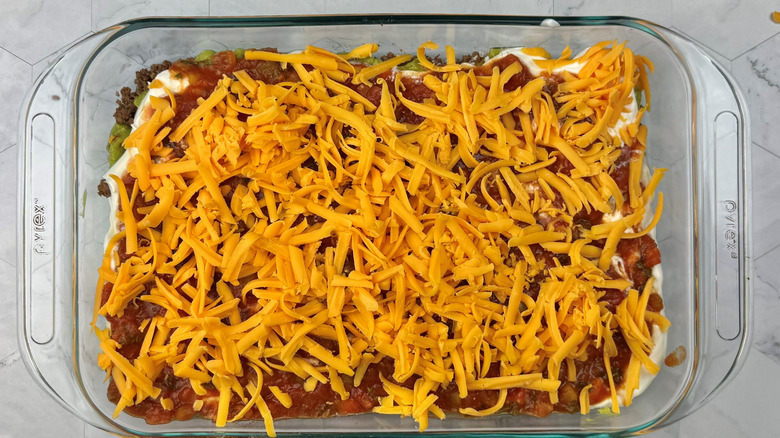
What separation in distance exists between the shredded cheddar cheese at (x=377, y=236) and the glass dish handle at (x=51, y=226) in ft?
0.63

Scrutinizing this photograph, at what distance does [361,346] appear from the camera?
138cm

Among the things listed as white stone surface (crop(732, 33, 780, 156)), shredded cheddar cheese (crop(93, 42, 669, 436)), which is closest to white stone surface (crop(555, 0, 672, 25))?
white stone surface (crop(732, 33, 780, 156))

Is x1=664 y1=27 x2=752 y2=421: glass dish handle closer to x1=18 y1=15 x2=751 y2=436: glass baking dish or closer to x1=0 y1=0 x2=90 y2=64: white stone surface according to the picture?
x1=18 y1=15 x2=751 y2=436: glass baking dish

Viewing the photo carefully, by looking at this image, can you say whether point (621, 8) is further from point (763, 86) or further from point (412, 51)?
point (412, 51)

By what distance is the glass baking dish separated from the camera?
1497 mm

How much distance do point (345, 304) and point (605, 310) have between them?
65cm

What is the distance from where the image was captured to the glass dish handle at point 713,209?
1.51 metres

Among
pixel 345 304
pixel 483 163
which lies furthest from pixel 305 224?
pixel 483 163

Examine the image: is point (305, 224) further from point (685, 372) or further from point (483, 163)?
point (685, 372)

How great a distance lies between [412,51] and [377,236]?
56 cm

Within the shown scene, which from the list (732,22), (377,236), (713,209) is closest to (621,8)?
(732,22)

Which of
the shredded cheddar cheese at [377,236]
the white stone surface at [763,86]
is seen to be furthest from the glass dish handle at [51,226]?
the white stone surface at [763,86]

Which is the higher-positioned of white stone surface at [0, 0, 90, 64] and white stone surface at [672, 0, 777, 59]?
white stone surface at [0, 0, 90, 64]

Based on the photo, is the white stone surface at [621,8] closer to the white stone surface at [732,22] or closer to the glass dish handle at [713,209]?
the white stone surface at [732,22]
